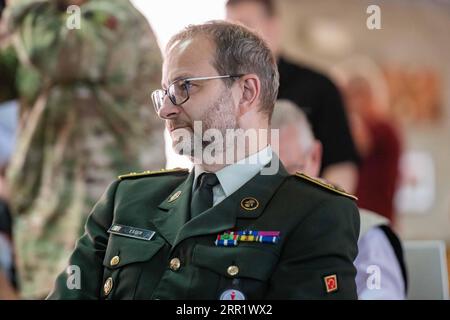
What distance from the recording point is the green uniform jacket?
130 centimetres

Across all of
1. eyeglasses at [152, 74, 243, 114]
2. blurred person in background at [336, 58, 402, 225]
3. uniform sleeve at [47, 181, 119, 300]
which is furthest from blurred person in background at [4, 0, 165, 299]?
eyeglasses at [152, 74, 243, 114]

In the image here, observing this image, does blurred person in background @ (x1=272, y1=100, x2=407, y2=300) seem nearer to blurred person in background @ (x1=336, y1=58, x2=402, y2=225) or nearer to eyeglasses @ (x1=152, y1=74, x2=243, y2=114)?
eyeglasses @ (x1=152, y1=74, x2=243, y2=114)

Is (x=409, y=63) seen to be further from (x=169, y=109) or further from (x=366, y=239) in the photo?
(x=169, y=109)

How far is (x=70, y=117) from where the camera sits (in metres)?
2.97

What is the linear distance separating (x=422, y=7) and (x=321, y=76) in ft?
2.40

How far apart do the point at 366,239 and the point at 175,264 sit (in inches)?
39.7

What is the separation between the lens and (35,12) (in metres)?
3.02

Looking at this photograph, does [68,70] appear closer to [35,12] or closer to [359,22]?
[35,12]

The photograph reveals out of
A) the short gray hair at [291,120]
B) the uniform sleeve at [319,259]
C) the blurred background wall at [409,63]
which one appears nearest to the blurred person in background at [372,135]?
the blurred background wall at [409,63]

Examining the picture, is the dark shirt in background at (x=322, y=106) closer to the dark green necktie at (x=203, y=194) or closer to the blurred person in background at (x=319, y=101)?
the blurred person in background at (x=319, y=101)

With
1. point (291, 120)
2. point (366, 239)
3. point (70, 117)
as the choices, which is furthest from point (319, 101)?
point (366, 239)

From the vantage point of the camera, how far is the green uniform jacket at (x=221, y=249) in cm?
130

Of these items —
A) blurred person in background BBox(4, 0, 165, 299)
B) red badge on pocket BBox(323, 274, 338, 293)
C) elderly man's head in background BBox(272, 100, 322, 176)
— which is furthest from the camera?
blurred person in background BBox(4, 0, 165, 299)

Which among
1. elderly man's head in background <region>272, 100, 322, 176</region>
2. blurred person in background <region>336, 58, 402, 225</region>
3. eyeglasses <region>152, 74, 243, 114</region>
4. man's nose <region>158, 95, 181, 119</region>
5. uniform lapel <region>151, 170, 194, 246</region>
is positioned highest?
eyeglasses <region>152, 74, 243, 114</region>
